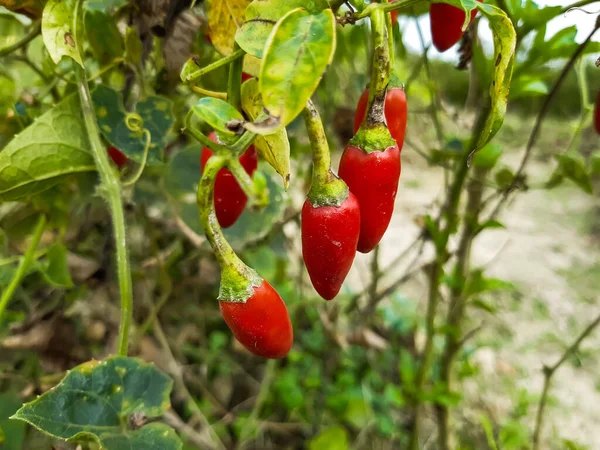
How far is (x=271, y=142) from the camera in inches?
13.1

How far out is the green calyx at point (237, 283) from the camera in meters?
0.33

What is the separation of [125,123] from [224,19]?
166 millimetres

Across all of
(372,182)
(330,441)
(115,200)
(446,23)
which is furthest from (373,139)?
(330,441)

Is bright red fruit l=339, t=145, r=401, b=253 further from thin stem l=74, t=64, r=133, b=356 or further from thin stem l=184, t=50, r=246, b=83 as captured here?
thin stem l=74, t=64, r=133, b=356

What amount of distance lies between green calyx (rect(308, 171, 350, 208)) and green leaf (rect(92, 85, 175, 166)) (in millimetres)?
278

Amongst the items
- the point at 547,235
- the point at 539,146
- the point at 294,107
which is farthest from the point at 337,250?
the point at 539,146

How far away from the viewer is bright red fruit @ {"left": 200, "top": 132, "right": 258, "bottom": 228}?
0.38 metres

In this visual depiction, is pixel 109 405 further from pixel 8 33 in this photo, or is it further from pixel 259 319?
pixel 8 33

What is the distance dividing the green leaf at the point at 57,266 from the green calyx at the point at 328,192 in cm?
42

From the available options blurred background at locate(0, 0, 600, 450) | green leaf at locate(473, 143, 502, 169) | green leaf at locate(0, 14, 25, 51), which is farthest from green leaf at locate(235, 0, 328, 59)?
green leaf at locate(0, 14, 25, 51)

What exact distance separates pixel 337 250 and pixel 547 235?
78.7 inches

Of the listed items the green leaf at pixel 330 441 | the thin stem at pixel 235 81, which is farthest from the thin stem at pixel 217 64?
the green leaf at pixel 330 441

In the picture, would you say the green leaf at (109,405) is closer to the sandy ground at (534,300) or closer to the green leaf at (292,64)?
the green leaf at (292,64)

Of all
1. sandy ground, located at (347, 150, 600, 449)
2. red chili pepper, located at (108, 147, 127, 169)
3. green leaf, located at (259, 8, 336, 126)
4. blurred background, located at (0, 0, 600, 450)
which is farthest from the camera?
sandy ground, located at (347, 150, 600, 449)
